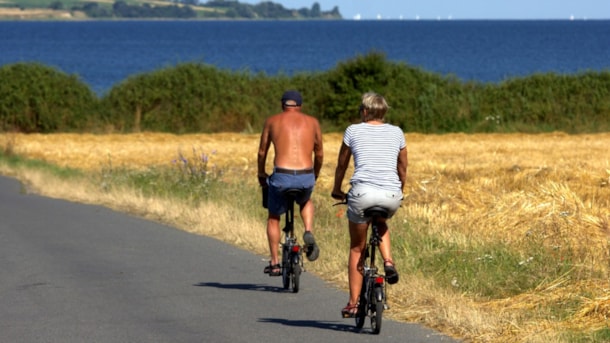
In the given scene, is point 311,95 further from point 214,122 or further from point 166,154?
point 166,154

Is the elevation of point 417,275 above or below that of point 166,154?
above

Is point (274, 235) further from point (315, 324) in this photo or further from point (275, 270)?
point (315, 324)

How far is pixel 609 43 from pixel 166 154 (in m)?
138

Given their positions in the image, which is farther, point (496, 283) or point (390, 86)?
point (390, 86)

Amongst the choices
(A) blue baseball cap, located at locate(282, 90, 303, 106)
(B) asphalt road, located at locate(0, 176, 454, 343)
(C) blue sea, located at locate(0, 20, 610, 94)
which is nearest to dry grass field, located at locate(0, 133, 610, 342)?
(B) asphalt road, located at locate(0, 176, 454, 343)

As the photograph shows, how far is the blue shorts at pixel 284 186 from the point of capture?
35.2ft

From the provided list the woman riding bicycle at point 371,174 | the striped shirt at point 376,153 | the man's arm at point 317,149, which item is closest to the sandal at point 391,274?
the woman riding bicycle at point 371,174

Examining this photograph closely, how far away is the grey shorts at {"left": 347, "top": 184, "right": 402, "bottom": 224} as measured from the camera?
8.55 meters

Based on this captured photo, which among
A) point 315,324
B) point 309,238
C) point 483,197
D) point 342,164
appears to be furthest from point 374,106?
point 483,197

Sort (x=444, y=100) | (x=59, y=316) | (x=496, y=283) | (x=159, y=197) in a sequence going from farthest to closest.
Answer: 1. (x=444, y=100)
2. (x=159, y=197)
3. (x=496, y=283)
4. (x=59, y=316)

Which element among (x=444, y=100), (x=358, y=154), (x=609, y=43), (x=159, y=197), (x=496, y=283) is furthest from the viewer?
(x=609, y=43)

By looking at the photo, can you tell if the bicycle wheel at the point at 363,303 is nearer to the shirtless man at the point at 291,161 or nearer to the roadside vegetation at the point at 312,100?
the shirtless man at the point at 291,161

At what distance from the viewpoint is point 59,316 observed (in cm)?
984

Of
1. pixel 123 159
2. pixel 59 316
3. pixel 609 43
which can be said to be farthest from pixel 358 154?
pixel 609 43
